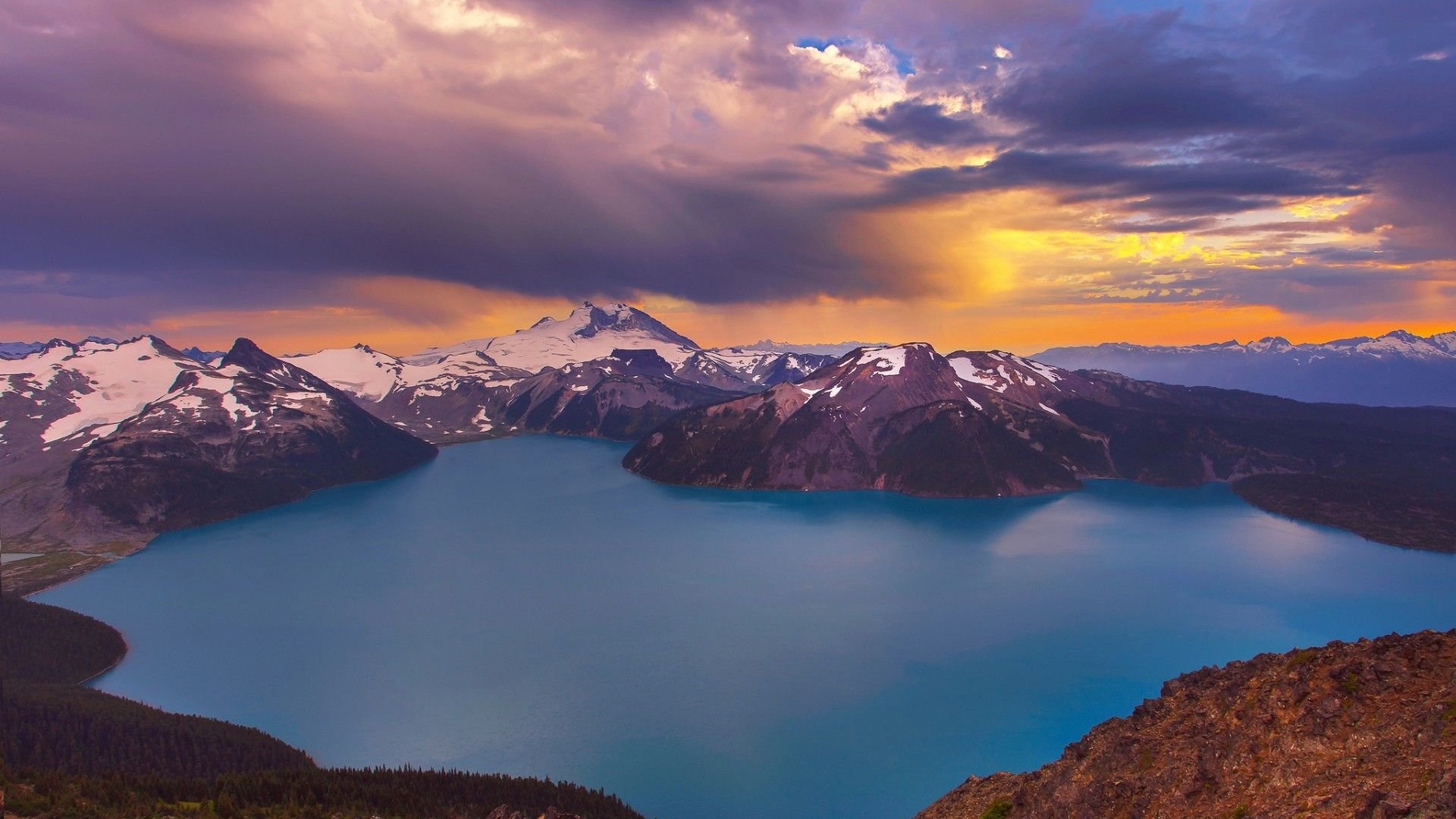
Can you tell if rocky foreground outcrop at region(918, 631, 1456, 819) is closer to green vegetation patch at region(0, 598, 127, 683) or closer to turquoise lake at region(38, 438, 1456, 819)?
turquoise lake at region(38, 438, 1456, 819)

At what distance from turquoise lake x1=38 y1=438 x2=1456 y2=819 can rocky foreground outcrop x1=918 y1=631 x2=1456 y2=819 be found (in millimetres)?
28441

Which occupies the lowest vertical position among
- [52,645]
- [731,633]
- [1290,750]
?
Result: [52,645]

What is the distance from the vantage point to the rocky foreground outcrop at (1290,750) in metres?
22.9

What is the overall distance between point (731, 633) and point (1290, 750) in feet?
229

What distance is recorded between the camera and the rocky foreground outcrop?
75.1 ft

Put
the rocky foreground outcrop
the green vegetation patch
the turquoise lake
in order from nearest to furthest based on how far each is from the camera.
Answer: the rocky foreground outcrop, the turquoise lake, the green vegetation patch

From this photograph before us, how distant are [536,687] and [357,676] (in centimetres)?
2155

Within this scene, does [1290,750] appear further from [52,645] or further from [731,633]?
[52,645]

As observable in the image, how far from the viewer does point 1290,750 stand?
27.1m

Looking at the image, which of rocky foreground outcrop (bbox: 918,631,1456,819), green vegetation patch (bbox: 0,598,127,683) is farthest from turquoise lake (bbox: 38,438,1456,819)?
rocky foreground outcrop (bbox: 918,631,1456,819)

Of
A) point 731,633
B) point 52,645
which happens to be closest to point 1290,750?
point 731,633

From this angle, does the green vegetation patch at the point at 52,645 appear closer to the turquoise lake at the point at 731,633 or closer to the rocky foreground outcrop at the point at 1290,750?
the turquoise lake at the point at 731,633

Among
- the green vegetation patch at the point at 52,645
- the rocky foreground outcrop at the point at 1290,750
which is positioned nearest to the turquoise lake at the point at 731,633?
the green vegetation patch at the point at 52,645

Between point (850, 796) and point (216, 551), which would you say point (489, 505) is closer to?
point (216, 551)
